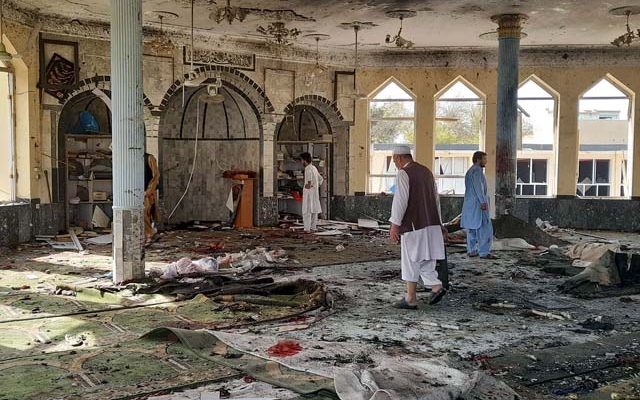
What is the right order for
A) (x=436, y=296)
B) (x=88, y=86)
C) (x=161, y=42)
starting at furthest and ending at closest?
(x=161, y=42), (x=88, y=86), (x=436, y=296)

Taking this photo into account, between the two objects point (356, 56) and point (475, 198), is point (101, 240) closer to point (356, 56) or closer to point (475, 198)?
point (475, 198)

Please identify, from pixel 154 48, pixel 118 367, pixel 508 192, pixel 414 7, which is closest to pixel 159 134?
pixel 154 48

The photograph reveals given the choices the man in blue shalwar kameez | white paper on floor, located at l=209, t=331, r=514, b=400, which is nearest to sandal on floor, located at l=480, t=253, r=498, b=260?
the man in blue shalwar kameez

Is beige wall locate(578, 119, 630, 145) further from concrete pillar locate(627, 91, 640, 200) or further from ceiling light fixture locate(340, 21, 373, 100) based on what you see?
ceiling light fixture locate(340, 21, 373, 100)

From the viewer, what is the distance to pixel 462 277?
8.52m

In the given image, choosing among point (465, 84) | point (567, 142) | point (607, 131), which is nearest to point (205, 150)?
point (465, 84)

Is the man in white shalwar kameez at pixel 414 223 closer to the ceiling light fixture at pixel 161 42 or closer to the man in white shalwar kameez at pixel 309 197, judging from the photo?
the man in white shalwar kameez at pixel 309 197

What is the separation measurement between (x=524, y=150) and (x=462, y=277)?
8.11 meters

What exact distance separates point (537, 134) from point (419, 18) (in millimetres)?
5112

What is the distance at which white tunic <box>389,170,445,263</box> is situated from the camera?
261 inches

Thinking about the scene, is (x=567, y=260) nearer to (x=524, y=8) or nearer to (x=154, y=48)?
(x=524, y=8)

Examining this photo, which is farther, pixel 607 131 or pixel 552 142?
pixel 552 142

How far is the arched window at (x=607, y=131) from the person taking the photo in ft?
49.6

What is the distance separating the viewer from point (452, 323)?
6.11 meters
